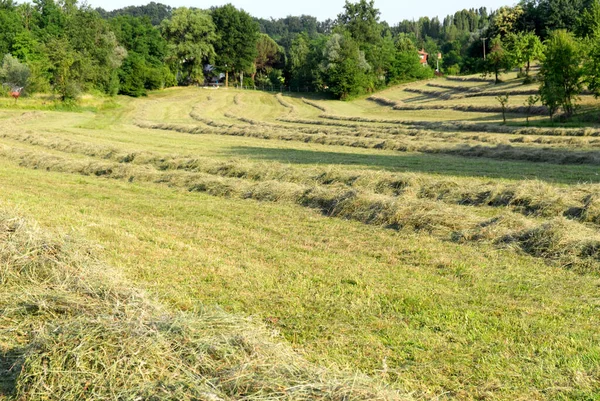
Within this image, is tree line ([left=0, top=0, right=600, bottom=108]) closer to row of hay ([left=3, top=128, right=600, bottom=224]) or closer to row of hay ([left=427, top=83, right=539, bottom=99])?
row of hay ([left=427, top=83, right=539, bottom=99])

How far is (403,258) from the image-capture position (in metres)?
8.88

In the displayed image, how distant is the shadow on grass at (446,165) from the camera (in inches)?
676

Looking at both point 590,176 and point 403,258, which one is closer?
point 403,258

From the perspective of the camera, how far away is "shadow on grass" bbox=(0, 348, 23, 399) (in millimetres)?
4422

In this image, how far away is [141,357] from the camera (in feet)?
14.0

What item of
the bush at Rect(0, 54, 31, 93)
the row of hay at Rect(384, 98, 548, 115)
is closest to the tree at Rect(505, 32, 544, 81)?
the row of hay at Rect(384, 98, 548, 115)

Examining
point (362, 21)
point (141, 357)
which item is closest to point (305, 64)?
point (362, 21)

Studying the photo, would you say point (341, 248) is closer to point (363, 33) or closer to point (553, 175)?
point (553, 175)

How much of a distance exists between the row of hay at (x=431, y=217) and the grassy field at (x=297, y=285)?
0.04 meters

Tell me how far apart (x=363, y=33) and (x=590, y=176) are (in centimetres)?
8397

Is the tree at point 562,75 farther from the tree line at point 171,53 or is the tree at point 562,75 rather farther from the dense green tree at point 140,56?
the dense green tree at point 140,56

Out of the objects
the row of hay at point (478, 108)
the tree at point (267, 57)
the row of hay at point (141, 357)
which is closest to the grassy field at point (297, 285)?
the row of hay at point (141, 357)

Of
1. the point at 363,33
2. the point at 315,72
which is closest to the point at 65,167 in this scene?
the point at 315,72

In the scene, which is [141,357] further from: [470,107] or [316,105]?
[316,105]
